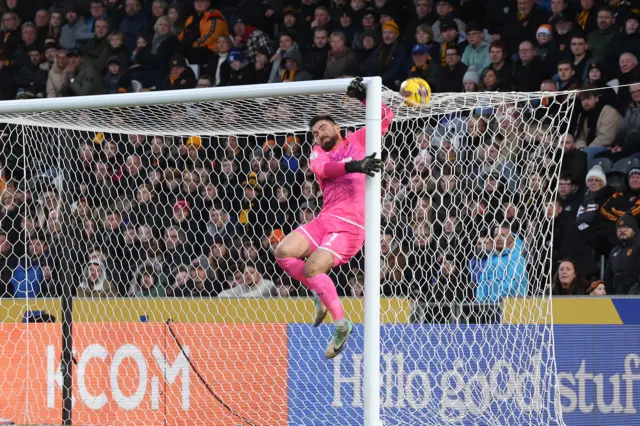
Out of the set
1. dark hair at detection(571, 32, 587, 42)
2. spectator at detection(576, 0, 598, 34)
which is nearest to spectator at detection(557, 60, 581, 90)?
dark hair at detection(571, 32, 587, 42)

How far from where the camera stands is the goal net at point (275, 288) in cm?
792

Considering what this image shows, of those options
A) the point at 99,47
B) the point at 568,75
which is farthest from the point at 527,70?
the point at 99,47

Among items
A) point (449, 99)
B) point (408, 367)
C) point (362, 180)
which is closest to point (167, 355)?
point (408, 367)

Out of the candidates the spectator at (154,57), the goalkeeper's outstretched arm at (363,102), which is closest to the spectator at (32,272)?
the goalkeeper's outstretched arm at (363,102)

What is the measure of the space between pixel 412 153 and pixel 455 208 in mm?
904

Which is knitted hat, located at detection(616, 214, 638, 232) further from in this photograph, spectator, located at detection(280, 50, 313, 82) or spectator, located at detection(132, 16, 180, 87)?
spectator, located at detection(132, 16, 180, 87)

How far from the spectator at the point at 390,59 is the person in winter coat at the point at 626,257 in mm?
3216

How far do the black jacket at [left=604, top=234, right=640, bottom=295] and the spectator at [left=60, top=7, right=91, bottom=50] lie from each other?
8188 millimetres

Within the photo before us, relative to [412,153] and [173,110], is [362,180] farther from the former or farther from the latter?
[412,153]

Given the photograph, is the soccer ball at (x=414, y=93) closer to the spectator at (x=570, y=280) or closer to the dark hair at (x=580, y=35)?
the spectator at (x=570, y=280)

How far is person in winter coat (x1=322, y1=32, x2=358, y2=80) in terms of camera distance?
11.7 m

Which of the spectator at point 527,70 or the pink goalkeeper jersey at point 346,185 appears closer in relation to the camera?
the pink goalkeeper jersey at point 346,185

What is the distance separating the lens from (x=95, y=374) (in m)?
8.60

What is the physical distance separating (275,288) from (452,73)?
318 cm
